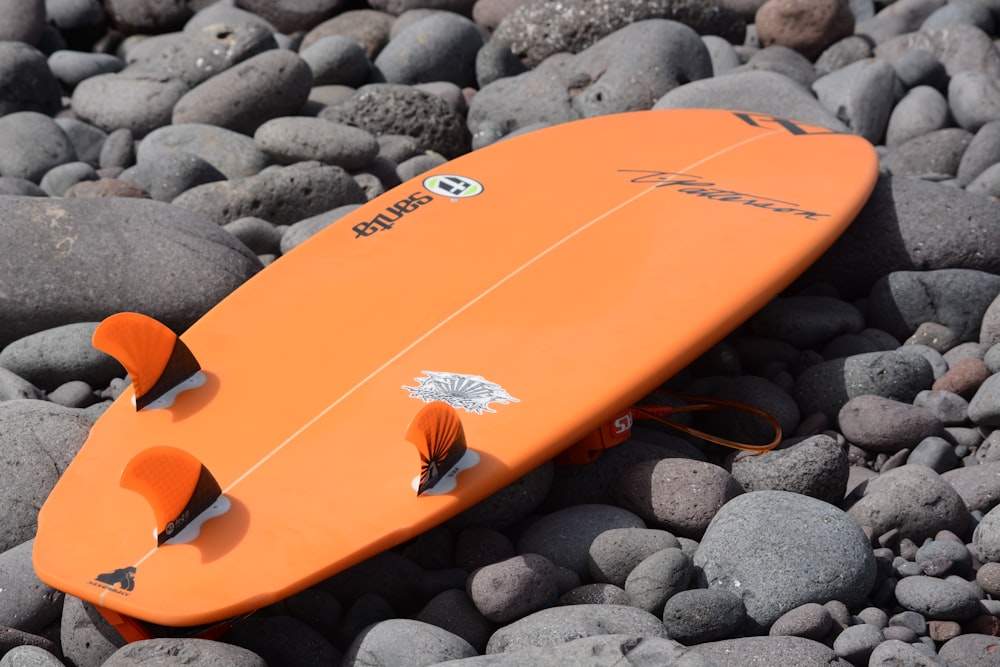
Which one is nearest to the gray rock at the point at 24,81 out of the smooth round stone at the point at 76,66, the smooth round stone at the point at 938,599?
the smooth round stone at the point at 76,66

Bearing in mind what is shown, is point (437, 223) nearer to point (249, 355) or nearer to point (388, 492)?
point (249, 355)

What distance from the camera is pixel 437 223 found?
429 cm

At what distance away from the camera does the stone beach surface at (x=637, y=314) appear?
9.27 feet

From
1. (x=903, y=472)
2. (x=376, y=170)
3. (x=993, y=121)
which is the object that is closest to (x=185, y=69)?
(x=376, y=170)

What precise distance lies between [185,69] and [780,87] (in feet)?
11.5

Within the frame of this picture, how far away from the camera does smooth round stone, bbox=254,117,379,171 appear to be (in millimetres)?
5570

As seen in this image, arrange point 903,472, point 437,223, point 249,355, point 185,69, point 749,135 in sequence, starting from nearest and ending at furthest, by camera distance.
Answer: point 903,472, point 249,355, point 437,223, point 749,135, point 185,69

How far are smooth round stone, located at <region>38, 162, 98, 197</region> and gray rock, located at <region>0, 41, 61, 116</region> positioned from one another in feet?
4.32

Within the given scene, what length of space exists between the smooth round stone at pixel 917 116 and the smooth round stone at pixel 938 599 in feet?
11.7

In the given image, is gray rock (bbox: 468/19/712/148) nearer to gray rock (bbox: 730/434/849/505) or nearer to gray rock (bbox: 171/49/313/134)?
gray rock (bbox: 171/49/313/134)

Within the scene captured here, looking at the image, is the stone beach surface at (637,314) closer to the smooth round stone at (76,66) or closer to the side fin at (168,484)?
the smooth round stone at (76,66)

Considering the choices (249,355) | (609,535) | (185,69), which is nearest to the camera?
(609,535)

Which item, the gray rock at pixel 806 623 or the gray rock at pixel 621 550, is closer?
the gray rock at pixel 806 623

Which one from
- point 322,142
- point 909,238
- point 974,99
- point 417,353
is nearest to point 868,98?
point 974,99
